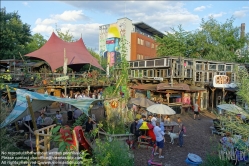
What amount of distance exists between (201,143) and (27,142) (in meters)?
7.65

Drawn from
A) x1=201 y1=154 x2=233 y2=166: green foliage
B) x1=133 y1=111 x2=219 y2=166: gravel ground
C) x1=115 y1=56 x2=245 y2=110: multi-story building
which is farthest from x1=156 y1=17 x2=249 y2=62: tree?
x1=201 y1=154 x2=233 y2=166: green foliage

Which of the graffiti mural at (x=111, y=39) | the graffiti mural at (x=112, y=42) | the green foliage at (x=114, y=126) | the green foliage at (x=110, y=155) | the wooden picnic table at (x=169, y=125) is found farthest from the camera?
the graffiti mural at (x=112, y=42)

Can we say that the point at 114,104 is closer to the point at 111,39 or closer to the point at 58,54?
the point at 58,54

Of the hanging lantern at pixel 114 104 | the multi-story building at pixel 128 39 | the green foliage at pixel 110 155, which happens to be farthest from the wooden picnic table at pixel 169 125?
the multi-story building at pixel 128 39

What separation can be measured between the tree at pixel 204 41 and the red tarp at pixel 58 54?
44.1 ft

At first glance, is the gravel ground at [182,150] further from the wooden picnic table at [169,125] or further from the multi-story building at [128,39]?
the multi-story building at [128,39]

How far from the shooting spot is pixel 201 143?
31.1 feet

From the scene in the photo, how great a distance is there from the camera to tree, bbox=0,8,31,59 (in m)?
19.6

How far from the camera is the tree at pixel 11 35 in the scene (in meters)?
19.6

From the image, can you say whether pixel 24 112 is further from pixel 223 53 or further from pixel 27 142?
pixel 223 53

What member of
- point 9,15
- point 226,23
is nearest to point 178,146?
point 9,15

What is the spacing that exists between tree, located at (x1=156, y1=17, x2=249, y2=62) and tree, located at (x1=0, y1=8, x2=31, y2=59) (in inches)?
700

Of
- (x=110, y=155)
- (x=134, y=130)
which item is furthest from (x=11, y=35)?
(x=110, y=155)

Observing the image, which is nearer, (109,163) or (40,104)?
(109,163)
